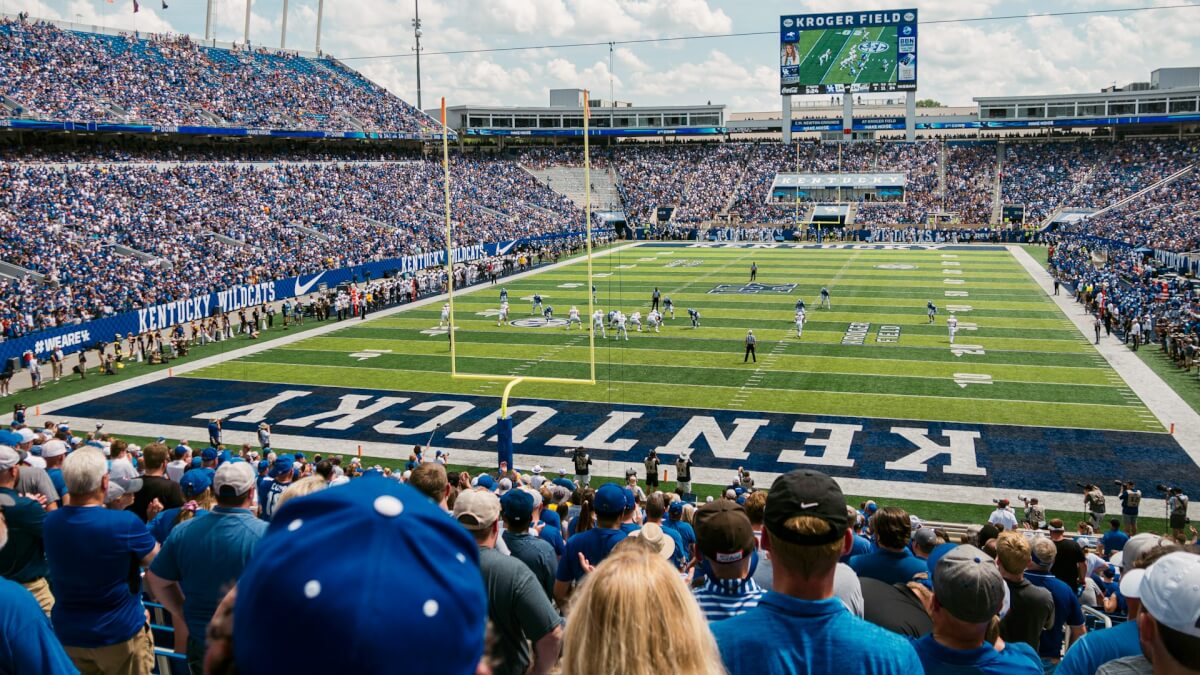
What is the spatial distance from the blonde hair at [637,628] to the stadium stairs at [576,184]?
6875 cm

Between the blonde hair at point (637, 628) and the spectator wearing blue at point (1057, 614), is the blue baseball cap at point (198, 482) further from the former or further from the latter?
the spectator wearing blue at point (1057, 614)

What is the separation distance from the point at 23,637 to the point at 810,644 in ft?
7.84

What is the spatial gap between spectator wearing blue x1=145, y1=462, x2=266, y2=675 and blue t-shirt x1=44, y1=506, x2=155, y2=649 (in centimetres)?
34

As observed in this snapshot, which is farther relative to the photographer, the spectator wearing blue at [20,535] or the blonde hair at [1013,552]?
the blonde hair at [1013,552]

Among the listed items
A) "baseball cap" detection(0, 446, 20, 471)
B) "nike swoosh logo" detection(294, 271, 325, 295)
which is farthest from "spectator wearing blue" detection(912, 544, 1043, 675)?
"nike swoosh logo" detection(294, 271, 325, 295)

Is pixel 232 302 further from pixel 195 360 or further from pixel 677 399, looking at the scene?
pixel 677 399

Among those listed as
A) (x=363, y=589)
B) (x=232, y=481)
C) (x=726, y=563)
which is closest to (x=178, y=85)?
(x=232, y=481)

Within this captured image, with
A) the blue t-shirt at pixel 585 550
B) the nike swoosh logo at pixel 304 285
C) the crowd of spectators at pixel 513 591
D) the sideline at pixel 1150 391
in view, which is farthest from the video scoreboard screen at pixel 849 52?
the blue t-shirt at pixel 585 550

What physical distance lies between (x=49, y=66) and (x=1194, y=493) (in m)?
46.8

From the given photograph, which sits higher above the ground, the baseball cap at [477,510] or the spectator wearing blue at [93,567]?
the baseball cap at [477,510]

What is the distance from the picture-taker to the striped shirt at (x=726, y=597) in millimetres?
3748

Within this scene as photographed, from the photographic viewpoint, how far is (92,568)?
458cm

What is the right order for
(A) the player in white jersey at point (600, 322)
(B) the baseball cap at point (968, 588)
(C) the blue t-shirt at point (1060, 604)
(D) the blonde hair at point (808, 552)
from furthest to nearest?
(A) the player in white jersey at point (600, 322)
(C) the blue t-shirt at point (1060, 604)
(B) the baseball cap at point (968, 588)
(D) the blonde hair at point (808, 552)

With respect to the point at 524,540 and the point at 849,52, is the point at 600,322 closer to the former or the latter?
the point at 524,540
